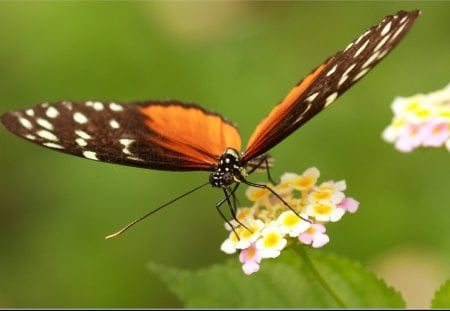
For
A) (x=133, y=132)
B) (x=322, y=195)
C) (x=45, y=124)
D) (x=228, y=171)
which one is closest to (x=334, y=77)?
(x=322, y=195)

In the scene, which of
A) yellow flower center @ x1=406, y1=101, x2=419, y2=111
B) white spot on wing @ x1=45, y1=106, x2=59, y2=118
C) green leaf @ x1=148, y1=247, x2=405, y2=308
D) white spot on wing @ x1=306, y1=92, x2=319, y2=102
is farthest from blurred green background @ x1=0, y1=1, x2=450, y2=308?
white spot on wing @ x1=306, y1=92, x2=319, y2=102

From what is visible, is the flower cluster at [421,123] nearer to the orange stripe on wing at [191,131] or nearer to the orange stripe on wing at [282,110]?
the orange stripe on wing at [282,110]

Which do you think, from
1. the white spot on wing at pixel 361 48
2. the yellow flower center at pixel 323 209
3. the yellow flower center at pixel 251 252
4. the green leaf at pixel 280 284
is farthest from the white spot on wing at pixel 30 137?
the white spot on wing at pixel 361 48

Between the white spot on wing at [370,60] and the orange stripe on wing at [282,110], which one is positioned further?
the orange stripe on wing at [282,110]

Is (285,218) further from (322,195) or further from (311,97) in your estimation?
(311,97)

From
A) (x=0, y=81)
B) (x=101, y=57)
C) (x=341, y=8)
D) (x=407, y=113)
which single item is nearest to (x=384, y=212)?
(x=407, y=113)

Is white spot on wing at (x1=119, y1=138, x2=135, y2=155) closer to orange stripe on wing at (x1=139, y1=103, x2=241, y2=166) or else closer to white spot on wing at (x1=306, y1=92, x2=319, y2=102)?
orange stripe on wing at (x1=139, y1=103, x2=241, y2=166)

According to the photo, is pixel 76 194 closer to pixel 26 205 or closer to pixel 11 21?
pixel 26 205
